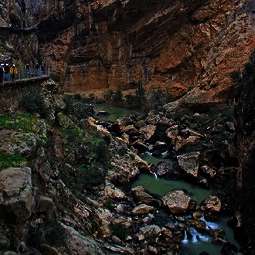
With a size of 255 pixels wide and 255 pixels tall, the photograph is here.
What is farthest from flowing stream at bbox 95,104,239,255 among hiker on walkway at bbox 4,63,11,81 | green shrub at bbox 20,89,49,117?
hiker on walkway at bbox 4,63,11,81

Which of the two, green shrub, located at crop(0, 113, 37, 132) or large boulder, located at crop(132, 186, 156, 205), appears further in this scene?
large boulder, located at crop(132, 186, 156, 205)

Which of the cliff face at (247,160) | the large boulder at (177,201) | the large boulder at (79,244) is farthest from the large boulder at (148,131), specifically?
the large boulder at (79,244)

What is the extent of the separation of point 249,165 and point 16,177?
1356 cm

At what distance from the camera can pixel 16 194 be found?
1452cm

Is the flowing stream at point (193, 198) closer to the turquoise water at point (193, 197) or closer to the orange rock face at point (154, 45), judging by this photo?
the turquoise water at point (193, 197)

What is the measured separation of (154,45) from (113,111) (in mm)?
10643

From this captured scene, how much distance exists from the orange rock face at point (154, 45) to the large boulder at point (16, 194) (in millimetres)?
32633

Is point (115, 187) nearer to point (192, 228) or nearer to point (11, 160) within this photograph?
point (192, 228)

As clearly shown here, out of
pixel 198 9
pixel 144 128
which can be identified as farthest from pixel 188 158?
pixel 198 9

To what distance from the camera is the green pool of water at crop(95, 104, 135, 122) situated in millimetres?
48438

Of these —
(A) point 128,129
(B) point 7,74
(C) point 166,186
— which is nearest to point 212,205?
(C) point 166,186

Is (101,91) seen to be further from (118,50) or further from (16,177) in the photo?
(16,177)

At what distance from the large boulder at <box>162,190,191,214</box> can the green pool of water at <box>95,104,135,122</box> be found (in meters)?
20.6

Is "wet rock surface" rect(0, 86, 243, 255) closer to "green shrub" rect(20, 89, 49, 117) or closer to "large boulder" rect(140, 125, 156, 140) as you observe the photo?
"large boulder" rect(140, 125, 156, 140)
